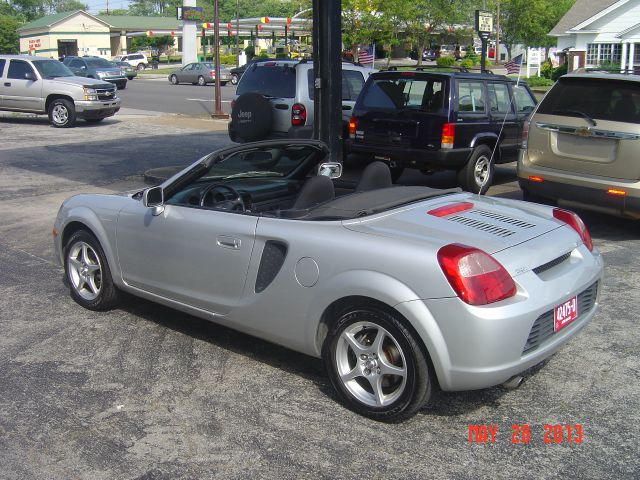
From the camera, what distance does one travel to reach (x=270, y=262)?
4.43 m

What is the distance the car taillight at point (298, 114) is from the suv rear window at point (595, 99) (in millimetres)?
4982

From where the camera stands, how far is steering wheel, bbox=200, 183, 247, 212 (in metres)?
5.09

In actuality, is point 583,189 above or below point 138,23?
below

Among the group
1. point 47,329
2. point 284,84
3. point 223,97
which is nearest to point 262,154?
point 47,329

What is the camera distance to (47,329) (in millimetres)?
5539

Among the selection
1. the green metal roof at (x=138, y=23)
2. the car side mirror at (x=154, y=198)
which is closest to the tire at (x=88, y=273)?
the car side mirror at (x=154, y=198)

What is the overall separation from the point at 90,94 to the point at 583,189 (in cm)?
1580

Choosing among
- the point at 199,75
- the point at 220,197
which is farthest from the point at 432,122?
the point at 199,75

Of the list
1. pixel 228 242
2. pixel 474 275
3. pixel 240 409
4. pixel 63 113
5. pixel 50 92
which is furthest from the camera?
pixel 63 113

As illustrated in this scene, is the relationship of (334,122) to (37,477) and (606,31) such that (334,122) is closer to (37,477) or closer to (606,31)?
(37,477)

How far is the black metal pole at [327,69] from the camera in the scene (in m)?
9.87

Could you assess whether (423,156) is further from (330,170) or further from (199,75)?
(199,75)

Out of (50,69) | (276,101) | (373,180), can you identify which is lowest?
(373,180)

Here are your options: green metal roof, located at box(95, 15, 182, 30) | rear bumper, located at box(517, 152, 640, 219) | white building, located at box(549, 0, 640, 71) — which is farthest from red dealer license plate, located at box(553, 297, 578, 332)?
green metal roof, located at box(95, 15, 182, 30)
